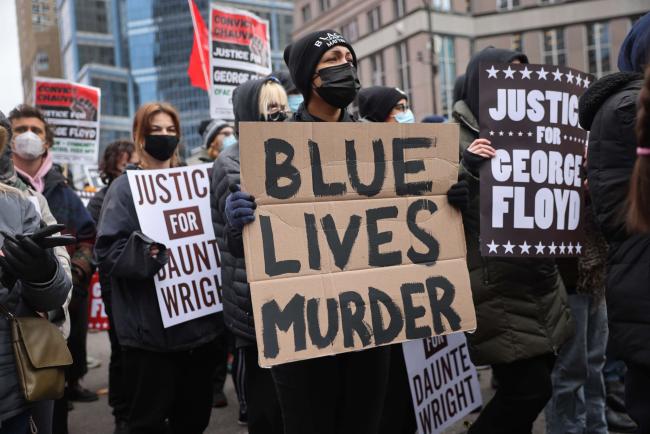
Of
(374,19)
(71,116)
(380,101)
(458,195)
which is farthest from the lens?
(374,19)

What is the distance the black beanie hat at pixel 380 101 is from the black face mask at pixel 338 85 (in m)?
1.88

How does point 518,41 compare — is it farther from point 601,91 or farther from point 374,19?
point 601,91

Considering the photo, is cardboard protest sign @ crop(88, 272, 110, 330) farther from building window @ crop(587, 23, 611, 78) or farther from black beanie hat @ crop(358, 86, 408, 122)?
building window @ crop(587, 23, 611, 78)

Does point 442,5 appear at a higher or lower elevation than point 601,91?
higher

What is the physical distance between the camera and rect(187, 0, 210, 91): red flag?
793cm

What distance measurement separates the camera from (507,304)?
323cm

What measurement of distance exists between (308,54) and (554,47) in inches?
1617

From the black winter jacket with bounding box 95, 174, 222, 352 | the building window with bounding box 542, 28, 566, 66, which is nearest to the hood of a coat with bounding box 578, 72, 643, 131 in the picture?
the black winter jacket with bounding box 95, 174, 222, 352

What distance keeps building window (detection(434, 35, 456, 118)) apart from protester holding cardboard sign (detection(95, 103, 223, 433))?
3799 centimetres

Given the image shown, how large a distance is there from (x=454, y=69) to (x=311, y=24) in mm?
14895

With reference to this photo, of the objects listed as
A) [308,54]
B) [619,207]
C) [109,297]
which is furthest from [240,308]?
[109,297]

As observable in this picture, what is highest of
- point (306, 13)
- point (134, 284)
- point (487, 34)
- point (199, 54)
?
point (306, 13)

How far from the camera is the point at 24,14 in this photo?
11.8m

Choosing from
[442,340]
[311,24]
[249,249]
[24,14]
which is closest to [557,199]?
[442,340]
